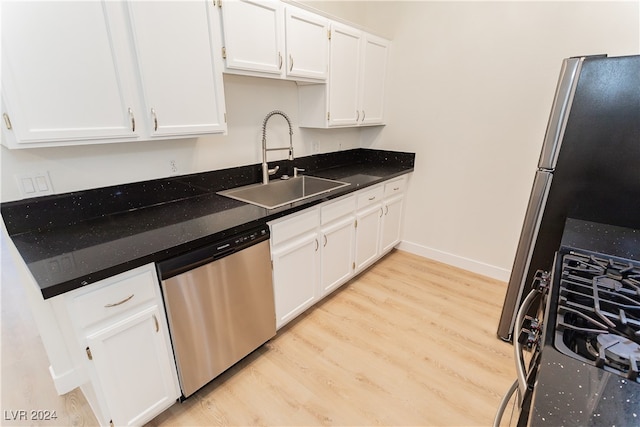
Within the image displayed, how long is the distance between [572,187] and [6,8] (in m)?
2.53

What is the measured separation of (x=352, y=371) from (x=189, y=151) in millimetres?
1663

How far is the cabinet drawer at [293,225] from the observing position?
177cm

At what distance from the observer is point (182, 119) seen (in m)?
1.57

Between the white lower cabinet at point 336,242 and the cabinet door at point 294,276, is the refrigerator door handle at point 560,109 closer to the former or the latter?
the white lower cabinet at point 336,242

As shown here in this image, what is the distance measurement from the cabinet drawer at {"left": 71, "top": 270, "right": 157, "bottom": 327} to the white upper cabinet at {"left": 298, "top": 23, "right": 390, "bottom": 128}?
173cm

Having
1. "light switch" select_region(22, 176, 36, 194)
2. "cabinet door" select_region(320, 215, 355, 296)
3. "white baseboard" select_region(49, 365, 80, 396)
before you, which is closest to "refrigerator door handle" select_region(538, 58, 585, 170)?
"cabinet door" select_region(320, 215, 355, 296)

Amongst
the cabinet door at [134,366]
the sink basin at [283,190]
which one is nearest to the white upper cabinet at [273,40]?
the sink basin at [283,190]

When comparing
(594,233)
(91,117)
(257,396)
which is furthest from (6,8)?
(594,233)

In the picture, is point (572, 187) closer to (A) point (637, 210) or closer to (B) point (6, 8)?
(A) point (637, 210)

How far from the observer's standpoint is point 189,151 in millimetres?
1926

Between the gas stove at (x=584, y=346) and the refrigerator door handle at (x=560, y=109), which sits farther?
the refrigerator door handle at (x=560, y=109)

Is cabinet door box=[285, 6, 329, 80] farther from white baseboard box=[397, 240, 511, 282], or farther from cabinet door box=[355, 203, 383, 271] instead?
white baseboard box=[397, 240, 511, 282]

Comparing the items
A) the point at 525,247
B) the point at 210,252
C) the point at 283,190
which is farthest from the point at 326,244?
the point at 525,247

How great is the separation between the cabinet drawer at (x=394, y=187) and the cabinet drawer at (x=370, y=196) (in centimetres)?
9
